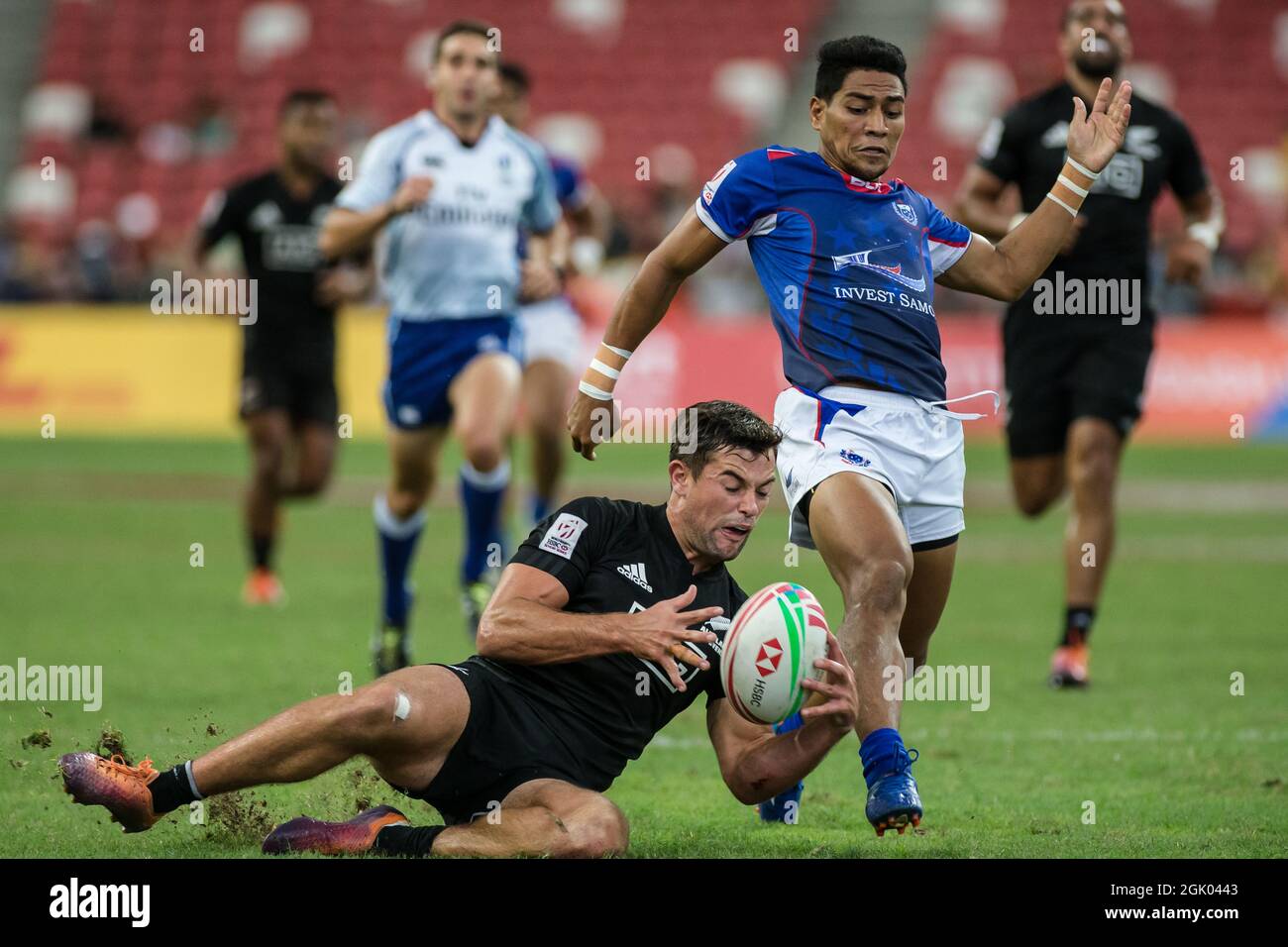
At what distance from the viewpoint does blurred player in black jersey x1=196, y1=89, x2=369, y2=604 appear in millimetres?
13102

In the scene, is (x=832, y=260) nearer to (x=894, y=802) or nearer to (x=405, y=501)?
(x=894, y=802)

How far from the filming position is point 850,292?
20.8ft

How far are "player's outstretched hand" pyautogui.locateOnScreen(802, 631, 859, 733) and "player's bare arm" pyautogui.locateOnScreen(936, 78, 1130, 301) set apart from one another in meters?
1.69

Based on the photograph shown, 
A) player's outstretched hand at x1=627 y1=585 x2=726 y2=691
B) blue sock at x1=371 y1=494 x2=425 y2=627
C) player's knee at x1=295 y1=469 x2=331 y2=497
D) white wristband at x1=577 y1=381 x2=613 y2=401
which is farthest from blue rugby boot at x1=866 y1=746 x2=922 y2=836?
player's knee at x1=295 y1=469 x2=331 y2=497

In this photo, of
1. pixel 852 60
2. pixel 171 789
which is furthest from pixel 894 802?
Answer: pixel 852 60

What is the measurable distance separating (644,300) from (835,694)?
62.4 inches

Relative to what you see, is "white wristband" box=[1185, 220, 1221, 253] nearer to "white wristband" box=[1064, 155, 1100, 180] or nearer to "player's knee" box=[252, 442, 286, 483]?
"white wristband" box=[1064, 155, 1100, 180]

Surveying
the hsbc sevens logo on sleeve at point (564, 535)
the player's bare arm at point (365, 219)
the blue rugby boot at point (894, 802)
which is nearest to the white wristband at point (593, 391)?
the hsbc sevens logo on sleeve at point (564, 535)

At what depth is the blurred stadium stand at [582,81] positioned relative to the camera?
102 ft

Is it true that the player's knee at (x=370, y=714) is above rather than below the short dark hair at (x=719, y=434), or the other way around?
below

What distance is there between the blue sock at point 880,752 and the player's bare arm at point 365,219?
4725mm

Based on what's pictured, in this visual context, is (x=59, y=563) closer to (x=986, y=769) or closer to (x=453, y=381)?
(x=453, y=381)

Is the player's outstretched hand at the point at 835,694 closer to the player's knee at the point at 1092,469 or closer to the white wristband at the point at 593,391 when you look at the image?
the white wristband at the point at 593,391
